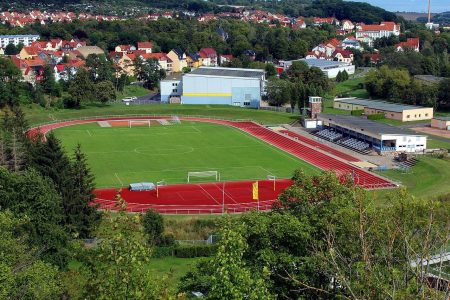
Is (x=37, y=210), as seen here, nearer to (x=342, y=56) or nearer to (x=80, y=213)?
(x=80, y=213)

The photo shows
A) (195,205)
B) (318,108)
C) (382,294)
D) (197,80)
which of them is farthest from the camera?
(197,80)

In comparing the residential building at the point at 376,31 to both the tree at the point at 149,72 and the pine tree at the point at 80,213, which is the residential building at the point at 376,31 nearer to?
the tree at the point at 149,72

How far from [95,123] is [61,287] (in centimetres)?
3481

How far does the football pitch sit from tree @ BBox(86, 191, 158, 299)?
22.1 meters

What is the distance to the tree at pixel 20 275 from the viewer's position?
424 inches

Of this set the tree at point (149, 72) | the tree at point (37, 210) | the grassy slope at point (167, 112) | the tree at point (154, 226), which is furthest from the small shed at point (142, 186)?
the tree at point (149, 72)

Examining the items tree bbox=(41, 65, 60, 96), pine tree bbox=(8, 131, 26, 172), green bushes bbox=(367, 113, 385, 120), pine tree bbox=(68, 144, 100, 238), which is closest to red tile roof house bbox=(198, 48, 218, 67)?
tree bbox=(41, 65, 60, 96)

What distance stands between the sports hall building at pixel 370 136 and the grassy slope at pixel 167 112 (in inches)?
254

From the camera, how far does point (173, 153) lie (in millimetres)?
36969

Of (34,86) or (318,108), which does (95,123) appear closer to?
(34,86)

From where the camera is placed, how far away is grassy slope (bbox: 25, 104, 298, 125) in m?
47.2

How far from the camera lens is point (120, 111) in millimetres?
49719

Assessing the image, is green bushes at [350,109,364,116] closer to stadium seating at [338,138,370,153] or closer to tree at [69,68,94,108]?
stadium seating at [338,138,370,153]

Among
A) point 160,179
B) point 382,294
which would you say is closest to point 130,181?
point 160,179
